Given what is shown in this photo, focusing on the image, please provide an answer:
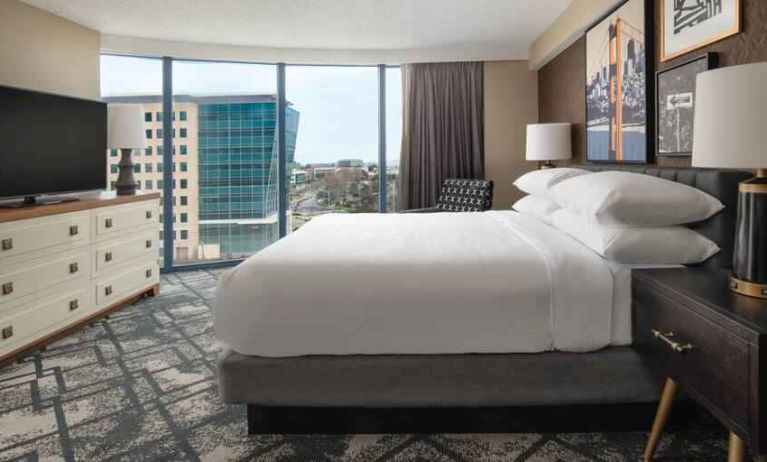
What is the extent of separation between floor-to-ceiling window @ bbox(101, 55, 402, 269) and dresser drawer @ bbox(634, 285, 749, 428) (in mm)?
4171

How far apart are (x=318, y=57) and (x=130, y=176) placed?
234 cm

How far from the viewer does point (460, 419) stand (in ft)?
6.07

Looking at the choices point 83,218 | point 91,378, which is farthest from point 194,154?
point 91,378

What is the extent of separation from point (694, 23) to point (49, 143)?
12.5ft

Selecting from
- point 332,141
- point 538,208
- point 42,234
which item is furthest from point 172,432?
point 332,141

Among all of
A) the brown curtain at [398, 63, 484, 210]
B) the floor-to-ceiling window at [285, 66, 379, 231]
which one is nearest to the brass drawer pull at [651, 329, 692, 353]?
the brown curtain at [398, 63, 484, 210]

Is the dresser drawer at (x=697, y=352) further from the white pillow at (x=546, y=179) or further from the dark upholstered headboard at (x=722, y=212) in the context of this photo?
the white pillow at (x=546, y=179)

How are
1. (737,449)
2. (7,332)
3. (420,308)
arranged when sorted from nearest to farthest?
1. (737,449)
2. (420,308)
3. (7,332)

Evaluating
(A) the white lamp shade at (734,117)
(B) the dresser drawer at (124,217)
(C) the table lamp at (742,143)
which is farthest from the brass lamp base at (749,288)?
(B) the dresser drawer at (124,217)

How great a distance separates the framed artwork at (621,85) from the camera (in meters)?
2.89

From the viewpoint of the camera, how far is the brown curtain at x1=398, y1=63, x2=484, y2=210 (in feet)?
17.5

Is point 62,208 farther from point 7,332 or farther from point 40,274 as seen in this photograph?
point 7,332

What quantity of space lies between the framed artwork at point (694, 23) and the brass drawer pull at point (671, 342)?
1469mm

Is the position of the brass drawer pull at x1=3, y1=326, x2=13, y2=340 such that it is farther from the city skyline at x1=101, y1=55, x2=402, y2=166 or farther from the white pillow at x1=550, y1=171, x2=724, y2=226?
the city skyline at x1=101, y1=55, x2=402, y2=166
